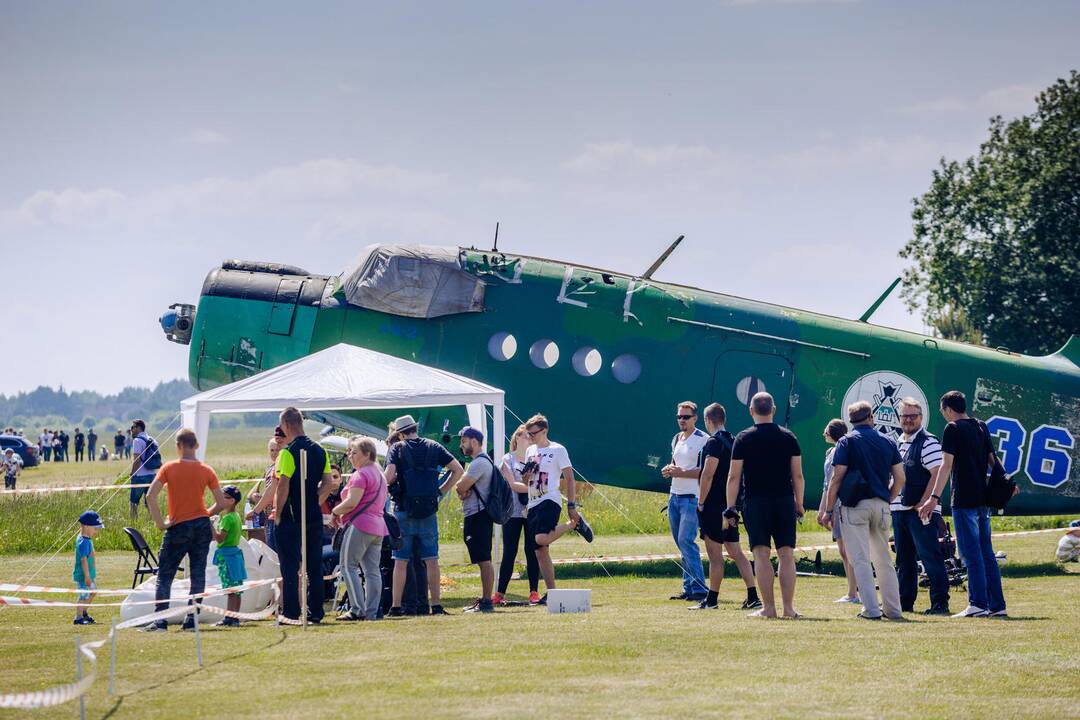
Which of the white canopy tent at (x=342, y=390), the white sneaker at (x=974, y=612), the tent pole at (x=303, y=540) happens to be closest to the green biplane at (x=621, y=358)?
the white canopy tent at (x=342, y=390)

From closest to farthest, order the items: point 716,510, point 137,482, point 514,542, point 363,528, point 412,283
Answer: point 363,528
point 716,510
point 514,542
point 412,283
point 137,482

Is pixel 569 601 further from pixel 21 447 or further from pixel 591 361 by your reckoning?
pixel 21 447

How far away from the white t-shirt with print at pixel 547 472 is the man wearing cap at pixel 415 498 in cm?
92

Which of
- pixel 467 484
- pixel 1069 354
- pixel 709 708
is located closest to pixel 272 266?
pixel 467 484

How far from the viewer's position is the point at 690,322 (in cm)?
1858

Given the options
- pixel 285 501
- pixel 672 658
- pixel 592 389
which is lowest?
pixel 672 658

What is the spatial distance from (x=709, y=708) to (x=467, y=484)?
600 centimetres

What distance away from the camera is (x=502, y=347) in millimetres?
18438

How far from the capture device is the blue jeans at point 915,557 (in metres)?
12.8

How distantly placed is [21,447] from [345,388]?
5557 cm

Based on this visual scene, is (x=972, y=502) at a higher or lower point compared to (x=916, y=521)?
higher

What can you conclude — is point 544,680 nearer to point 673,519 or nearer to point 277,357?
point 673,519

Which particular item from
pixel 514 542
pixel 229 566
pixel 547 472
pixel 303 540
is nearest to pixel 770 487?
pixel 547 472

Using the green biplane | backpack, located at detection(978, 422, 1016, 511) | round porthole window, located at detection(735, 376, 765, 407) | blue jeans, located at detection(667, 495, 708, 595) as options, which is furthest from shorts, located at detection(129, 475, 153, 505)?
backpack, located at detection(978, 422, 1016, 511)
